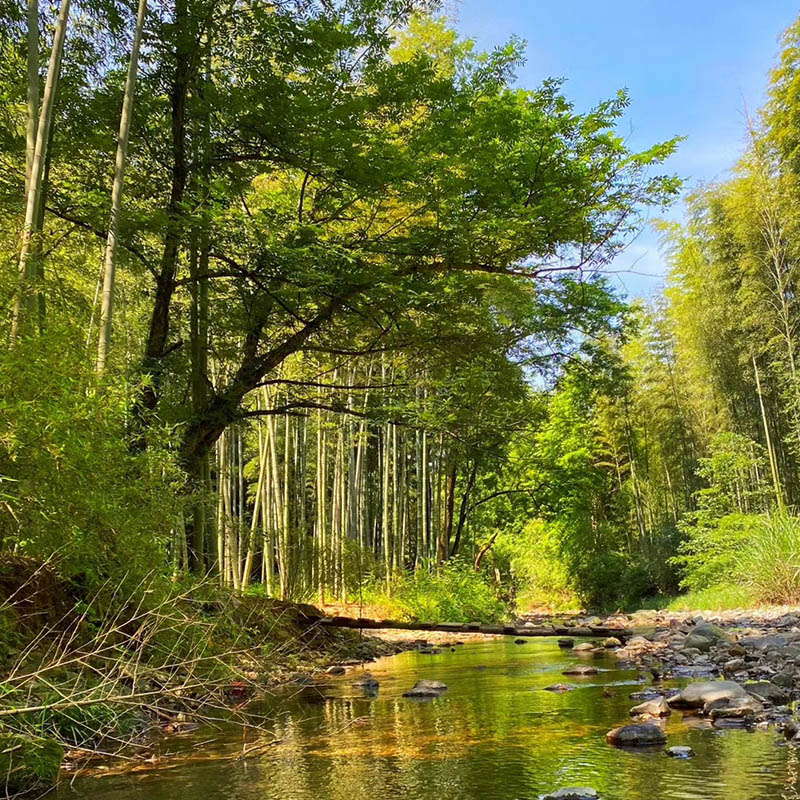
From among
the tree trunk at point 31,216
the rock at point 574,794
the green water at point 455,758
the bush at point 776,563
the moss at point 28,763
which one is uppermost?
the tree trunk at point 31,216

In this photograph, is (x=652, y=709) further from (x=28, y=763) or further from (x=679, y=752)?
(x=28, y=763)

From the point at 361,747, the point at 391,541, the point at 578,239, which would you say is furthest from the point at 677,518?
the point at 361,747

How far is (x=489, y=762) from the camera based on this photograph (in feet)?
9.18

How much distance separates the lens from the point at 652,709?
3.52 meters

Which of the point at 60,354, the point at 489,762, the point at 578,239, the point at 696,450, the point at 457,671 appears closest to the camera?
the point at 489,762

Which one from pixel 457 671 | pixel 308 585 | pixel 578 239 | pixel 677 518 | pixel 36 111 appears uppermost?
pixel 578 239

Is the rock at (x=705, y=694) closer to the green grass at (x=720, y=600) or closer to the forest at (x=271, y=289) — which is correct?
the forest at (x=271, y=289)

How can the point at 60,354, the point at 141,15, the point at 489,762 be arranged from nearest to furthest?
the point at 489,762
the point at 60,354
the point at 141,15

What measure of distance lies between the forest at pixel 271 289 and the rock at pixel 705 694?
7.80 feet

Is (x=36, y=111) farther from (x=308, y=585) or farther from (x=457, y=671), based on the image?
(x=308, y=585)

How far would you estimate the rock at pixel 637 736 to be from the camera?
Result: 2.97m

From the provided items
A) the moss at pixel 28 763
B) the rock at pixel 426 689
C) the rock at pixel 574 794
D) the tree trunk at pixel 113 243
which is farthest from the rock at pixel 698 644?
the tree trunk at pixel 113 243

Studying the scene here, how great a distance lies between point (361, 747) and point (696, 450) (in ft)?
57.8

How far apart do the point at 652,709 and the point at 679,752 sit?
800 mm
